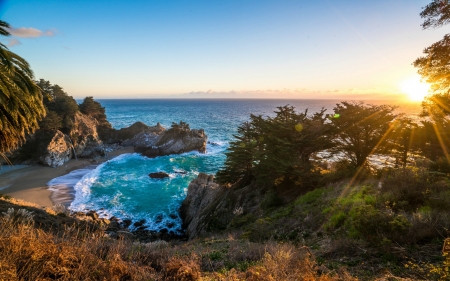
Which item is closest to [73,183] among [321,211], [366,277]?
[321,211]

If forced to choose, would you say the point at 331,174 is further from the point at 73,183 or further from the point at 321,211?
the point at 73,183

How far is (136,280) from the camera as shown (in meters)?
4.95

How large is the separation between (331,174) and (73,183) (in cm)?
3845

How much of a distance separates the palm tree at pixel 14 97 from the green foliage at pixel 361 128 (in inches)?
789

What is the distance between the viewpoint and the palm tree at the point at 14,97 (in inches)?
383

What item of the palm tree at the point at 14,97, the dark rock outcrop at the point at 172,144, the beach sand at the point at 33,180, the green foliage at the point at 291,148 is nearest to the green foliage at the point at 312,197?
the green foliage at the point at 291,148

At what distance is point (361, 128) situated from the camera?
1677 cm

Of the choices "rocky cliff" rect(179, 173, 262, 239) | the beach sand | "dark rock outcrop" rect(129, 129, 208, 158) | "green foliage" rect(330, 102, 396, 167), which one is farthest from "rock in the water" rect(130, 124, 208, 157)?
"green foliage" rect(330, 102, 396, 167)

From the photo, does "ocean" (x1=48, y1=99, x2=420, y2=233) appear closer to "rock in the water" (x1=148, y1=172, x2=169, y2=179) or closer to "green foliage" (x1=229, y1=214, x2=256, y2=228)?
"rock in the water" (x1=148, y1=172, x2=169, y2=179)

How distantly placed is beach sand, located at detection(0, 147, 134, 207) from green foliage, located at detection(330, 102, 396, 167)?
114 ft

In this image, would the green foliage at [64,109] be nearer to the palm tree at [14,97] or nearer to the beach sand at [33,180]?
the beach sand at [33,180]

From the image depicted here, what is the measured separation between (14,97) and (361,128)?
22.0m

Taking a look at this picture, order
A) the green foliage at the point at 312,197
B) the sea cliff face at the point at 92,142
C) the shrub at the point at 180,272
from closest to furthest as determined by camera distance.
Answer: the shrub at the point at 180,272 → the green foliage at the point at 312,197 → the sea cliff face at the point at 92,142

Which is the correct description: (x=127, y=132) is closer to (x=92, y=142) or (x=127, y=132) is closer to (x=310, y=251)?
(x=92, y=142)
